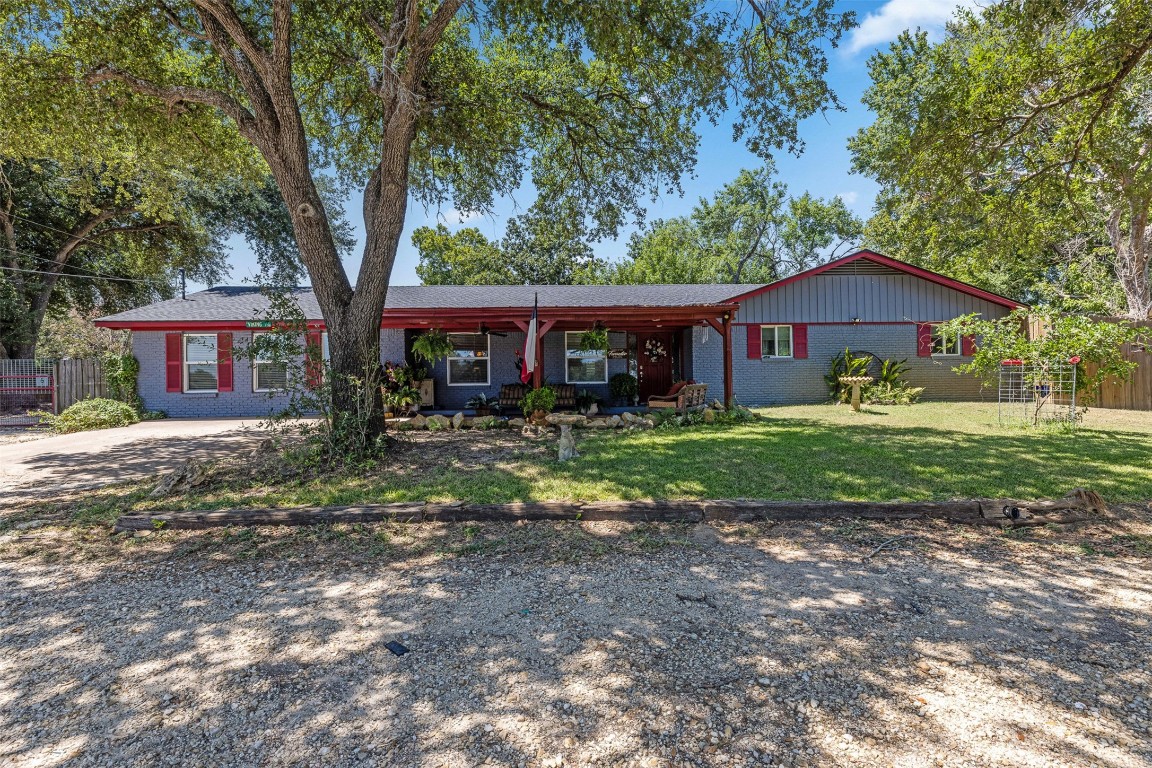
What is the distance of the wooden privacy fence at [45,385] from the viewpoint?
42.0 ft

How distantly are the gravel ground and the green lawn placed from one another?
952 mm

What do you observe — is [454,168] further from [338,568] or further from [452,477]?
[338,568]

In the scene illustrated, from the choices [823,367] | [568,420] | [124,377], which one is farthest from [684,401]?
[124,377]

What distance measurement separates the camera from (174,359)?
1275 cm

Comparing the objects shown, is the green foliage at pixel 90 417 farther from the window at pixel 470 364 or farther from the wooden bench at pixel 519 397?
the wooden bench at pixel 519 397

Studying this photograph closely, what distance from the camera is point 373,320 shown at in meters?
6.65

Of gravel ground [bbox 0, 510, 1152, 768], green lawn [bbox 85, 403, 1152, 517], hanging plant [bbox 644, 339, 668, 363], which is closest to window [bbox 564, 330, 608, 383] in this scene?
hanging plant [bbox 644, 339, 668, 363]

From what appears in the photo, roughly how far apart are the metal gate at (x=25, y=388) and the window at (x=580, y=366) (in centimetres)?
1276

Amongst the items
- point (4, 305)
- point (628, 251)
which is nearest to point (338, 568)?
point (4, 305)

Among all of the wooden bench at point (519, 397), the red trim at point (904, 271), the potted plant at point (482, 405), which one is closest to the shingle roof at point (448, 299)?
the red trim at point (904, 271)

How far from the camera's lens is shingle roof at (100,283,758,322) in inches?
496

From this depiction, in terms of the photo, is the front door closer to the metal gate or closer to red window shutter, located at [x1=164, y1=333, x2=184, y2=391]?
red window shutter, located at [x1=164, y1=333, x2=184, y2=391]

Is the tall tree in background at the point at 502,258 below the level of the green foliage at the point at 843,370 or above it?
above

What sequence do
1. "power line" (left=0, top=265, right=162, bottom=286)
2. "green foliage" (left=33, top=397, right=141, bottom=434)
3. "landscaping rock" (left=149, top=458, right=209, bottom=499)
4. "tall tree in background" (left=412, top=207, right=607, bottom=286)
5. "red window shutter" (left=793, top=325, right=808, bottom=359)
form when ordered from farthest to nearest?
"tall tree in background" (left=412, top=207, right=607, bottom=286), "power line" (left=0, top=265, right=162, bottom=286), "red window shutter" (left=793, top=325, right=808, bottom=359), "green foliage" (left=33, top=397, right=141, bottom=434), "landscaping rock" (left=149, top=458, right=209, bottom=499)
